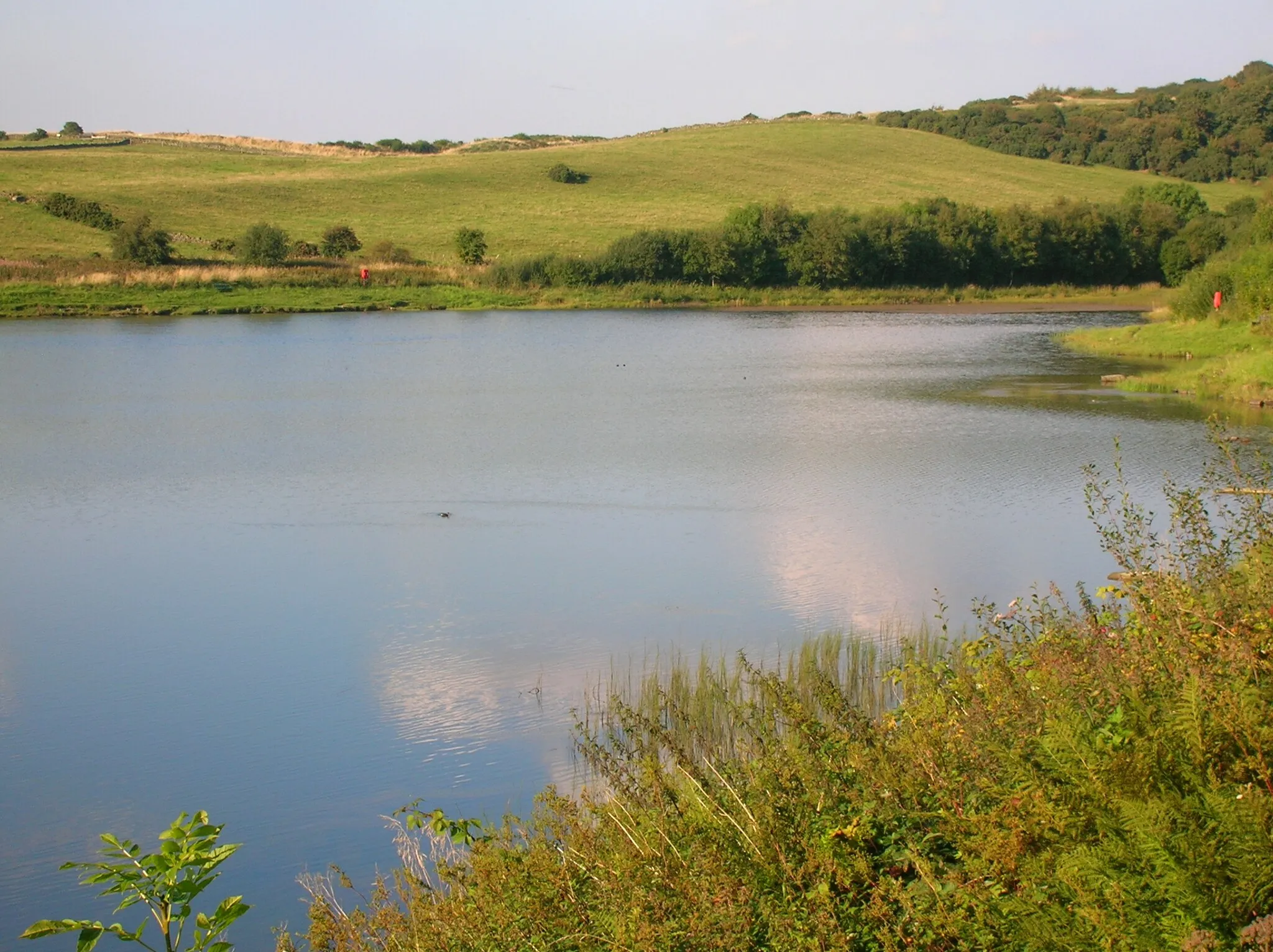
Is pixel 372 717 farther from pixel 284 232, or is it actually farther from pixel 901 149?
pixel 901 149

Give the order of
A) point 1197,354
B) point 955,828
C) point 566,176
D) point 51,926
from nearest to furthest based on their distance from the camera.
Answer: point 51,926 → point 955,828 → point 1197,354 → point 566,176

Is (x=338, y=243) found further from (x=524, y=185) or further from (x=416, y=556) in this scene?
(x=416, y=556)

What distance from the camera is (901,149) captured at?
86.1 metres

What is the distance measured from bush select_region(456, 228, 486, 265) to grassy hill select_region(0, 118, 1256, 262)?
1047mm

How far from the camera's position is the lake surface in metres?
7.19

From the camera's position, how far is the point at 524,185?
7275 centimetres

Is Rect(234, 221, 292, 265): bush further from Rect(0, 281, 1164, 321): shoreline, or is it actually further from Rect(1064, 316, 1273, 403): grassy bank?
Rect(1064, 316, 1273, 403): grassy bank

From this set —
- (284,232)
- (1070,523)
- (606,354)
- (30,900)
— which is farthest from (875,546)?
(284,232)

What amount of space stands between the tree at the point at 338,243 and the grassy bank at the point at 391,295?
11.2 ft

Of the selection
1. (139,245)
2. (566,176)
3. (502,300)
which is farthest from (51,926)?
(566,176)

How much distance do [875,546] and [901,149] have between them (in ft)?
258

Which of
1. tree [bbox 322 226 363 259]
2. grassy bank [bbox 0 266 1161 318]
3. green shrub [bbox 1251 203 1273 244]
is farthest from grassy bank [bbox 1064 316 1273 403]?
tree [bbox 322 226 363 259]

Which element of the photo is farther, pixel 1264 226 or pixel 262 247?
pixel 262 247

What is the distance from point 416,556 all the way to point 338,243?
44304 mm
